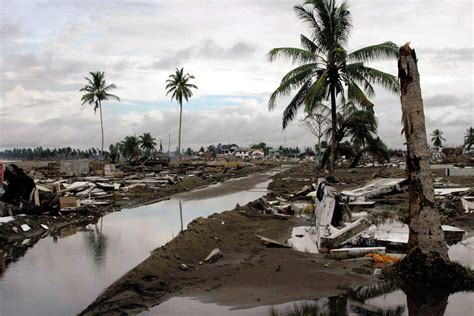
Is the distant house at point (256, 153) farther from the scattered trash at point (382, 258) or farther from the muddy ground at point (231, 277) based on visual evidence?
the scattered trash at point (382, 258)

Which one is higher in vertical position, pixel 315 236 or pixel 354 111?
pixel 354 111

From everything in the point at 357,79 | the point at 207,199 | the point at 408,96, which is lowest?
the point at 207,199

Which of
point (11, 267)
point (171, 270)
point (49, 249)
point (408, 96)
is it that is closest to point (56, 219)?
point (49, 249)

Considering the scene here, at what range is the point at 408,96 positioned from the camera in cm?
795

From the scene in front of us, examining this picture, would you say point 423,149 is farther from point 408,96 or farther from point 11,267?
point 11,267

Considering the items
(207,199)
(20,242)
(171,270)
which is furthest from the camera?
(207,199)

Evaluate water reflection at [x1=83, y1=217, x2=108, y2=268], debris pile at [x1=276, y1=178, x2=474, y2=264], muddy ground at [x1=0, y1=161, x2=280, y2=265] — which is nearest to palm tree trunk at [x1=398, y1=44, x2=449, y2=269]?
debris pile at [x1=276, y1=178, x2=474, y2=264]

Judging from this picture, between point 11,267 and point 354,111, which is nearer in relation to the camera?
point 11,267

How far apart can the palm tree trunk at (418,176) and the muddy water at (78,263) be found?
5207 millimetres

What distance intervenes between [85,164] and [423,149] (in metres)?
40.5

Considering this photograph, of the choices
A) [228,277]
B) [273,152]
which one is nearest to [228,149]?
[273,152]

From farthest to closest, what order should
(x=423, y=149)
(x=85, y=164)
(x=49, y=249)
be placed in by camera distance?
1. (x=85, y=164)
2. (x=49, y=249)
3. (x=423, y=149)

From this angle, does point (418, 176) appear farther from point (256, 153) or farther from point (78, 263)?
point (256, 153)

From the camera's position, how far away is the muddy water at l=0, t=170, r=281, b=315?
7264 millimetres
